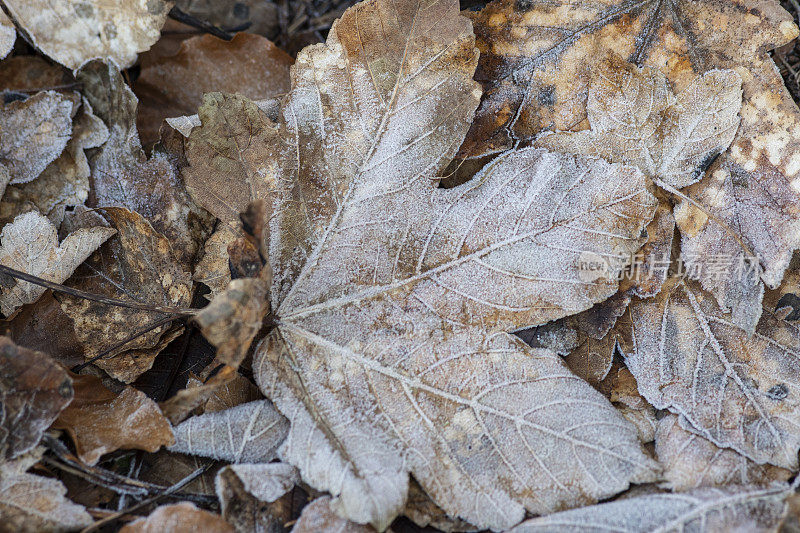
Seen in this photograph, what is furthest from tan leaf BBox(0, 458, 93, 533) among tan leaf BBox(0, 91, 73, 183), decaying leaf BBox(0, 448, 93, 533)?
tan leaf BBox(0, 91, 73, 183)

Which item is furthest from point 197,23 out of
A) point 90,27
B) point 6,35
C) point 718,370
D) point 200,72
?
point 718,370

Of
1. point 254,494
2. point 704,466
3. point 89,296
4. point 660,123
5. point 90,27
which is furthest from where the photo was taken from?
point 90,27

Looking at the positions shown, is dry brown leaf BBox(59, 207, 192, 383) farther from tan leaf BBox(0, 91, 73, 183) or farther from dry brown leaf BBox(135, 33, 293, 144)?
dry brown leaf BBox(135, 33, 293, 144)

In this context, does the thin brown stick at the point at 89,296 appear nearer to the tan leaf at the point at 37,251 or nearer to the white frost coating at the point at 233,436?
the tan leaf at the point at 37,251

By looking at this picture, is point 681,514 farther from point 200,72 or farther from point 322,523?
point 200,72

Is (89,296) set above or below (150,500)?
above

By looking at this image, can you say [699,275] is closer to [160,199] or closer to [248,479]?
[248,479]

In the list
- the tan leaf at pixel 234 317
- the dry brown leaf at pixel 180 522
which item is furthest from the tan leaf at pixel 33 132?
the dry brown leaf at pixel 180 522

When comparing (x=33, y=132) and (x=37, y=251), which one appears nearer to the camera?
(x=37, y=251)
